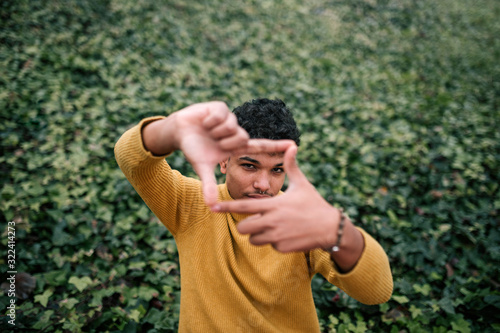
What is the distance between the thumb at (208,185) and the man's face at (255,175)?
1.25ft

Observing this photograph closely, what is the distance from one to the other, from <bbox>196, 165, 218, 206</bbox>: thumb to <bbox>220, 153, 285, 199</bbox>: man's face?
380 millimetres

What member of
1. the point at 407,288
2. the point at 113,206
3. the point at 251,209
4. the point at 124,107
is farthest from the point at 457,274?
the point at 124,107

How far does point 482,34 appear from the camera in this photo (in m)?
8.01

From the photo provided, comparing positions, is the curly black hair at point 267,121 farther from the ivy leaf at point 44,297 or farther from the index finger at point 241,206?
the ivy leaf at point 44,297

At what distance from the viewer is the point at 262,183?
1374 mm

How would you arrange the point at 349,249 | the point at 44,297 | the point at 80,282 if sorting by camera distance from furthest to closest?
the point at 80,282 → the point at 44,297 → the point at 349,249

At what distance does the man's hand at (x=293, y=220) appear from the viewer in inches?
37.5

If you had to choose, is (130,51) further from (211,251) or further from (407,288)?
(407,288)

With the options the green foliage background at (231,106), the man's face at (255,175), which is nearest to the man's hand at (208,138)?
the man's face at (255,175)

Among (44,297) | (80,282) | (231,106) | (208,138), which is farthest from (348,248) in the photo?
(231,106)

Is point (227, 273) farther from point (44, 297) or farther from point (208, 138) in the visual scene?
point (44, 297)

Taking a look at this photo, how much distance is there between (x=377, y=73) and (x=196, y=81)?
3560 millimetres

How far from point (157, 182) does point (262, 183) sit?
1.47ft

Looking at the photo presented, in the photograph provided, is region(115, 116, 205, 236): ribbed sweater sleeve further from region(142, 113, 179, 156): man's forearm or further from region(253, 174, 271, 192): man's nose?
region(253, 174, 271, 192): man's nose
